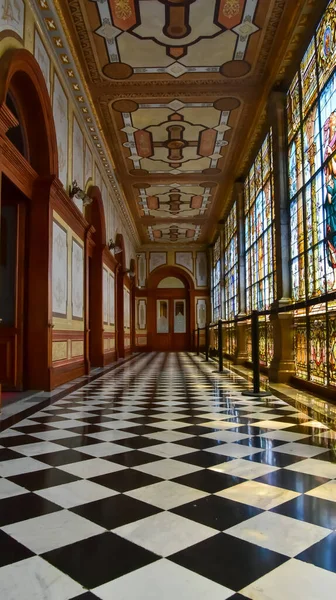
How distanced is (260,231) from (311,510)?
29.1 feet

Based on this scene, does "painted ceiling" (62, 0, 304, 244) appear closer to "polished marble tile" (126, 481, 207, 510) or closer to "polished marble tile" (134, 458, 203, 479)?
"polished marble tile" (134, 458, 203, 479)

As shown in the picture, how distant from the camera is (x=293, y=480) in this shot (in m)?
2.44

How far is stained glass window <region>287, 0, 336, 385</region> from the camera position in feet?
18.5

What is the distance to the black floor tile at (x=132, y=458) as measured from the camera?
278cm

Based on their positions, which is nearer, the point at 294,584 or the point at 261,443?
the point at 294,584

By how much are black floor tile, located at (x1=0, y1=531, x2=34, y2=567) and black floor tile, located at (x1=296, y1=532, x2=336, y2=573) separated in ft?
3.16

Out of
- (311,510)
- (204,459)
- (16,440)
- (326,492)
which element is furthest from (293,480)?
(16,440)

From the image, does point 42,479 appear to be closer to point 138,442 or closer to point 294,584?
point 138,442

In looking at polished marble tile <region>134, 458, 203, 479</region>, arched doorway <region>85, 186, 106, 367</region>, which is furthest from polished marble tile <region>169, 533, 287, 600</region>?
arched doorway <region>85, 186, 106, 367</region>

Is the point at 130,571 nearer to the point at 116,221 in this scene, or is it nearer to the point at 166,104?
the point at 166,104

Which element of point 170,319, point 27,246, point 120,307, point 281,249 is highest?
point 281,249

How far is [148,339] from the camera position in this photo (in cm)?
2300

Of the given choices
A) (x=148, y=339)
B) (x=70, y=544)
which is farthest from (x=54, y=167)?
(x=148, y=339)

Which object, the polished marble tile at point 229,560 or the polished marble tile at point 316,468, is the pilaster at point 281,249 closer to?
the polished marble tile at point 316,468
